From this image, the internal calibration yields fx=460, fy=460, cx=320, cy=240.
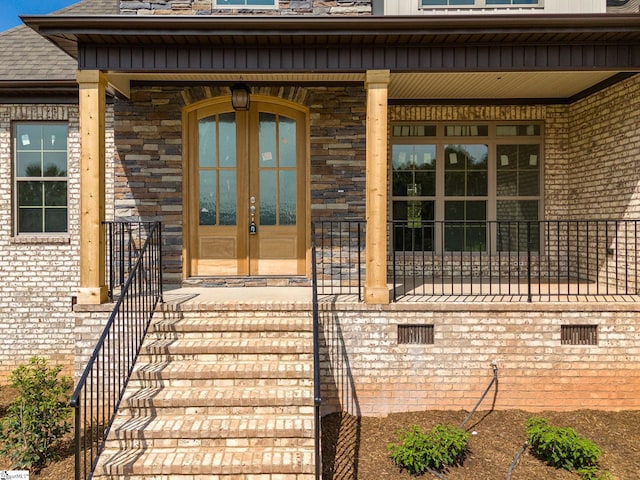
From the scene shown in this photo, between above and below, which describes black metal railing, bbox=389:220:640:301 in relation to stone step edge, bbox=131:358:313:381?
above

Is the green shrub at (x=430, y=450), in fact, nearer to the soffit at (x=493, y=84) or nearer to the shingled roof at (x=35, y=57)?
the soffit at (x=493, y=84)

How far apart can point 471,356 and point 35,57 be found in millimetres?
7958

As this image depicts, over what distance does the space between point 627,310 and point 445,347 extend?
2.13 meters

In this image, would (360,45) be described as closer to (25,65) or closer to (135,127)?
(135,127)

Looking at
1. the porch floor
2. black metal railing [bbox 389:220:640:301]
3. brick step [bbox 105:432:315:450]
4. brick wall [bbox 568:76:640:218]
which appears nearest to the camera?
brick step [bbox 105:432:315:450]

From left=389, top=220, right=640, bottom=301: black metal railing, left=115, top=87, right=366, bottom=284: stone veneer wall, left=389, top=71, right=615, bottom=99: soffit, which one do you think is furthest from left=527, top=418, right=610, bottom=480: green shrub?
left=389, top=71, right=615, bottom=99: soffit

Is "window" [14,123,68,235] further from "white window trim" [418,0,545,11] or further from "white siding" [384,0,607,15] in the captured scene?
"white window trim" [418,0,545,11]

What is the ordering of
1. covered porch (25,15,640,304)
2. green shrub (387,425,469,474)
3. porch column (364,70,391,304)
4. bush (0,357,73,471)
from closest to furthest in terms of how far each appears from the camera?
green shrub (387,425,469,474)
bush (0,357,73,471)
covered porch (25,15,640,304)
porch column (364,70,391,304)

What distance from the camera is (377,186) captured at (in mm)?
5305

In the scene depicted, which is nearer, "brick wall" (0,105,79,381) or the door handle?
the door handle

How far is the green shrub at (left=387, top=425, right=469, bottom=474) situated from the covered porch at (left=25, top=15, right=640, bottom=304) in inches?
60.4

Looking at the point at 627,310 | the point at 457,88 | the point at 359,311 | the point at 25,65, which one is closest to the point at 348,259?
the point at 359,311

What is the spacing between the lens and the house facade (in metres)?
5.27

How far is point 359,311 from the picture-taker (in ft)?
17.3
